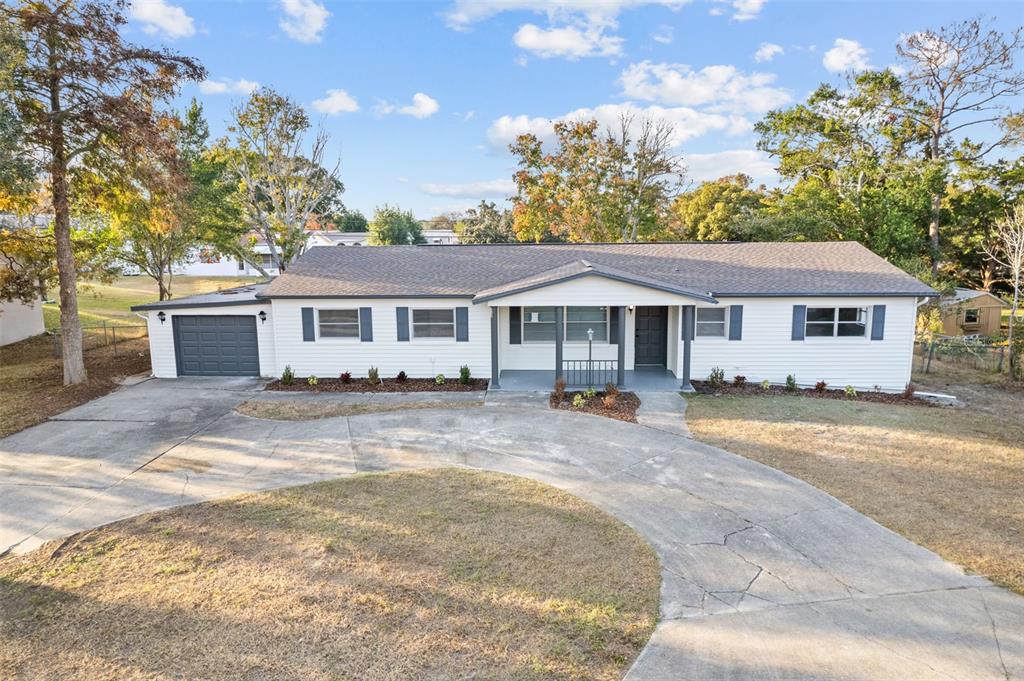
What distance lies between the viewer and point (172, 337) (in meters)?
16.2

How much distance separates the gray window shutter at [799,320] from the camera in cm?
1514

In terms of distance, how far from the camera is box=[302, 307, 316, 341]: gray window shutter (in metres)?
15.7

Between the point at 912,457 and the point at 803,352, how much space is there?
5.76 m

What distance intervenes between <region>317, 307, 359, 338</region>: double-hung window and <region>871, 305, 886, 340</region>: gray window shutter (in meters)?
14.5

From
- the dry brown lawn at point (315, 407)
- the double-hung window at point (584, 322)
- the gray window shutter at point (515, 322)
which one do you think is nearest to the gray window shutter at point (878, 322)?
the double-hung window at point (584, 322)

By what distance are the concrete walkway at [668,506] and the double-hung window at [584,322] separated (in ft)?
11.4

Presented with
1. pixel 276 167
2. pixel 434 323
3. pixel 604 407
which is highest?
pixel 276 167

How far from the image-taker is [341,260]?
59.2ft

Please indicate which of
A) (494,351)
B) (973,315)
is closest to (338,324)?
(494,351)

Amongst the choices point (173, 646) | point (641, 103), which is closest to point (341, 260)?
point (173, 646)

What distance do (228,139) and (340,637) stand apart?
28.2 meters

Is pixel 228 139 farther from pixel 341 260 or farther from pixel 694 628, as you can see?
pixel 694 628

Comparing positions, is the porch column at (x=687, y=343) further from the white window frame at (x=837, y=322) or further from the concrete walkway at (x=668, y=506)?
the white window frame at (x=837, y=322)

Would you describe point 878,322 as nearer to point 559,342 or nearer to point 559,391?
point 559,342
